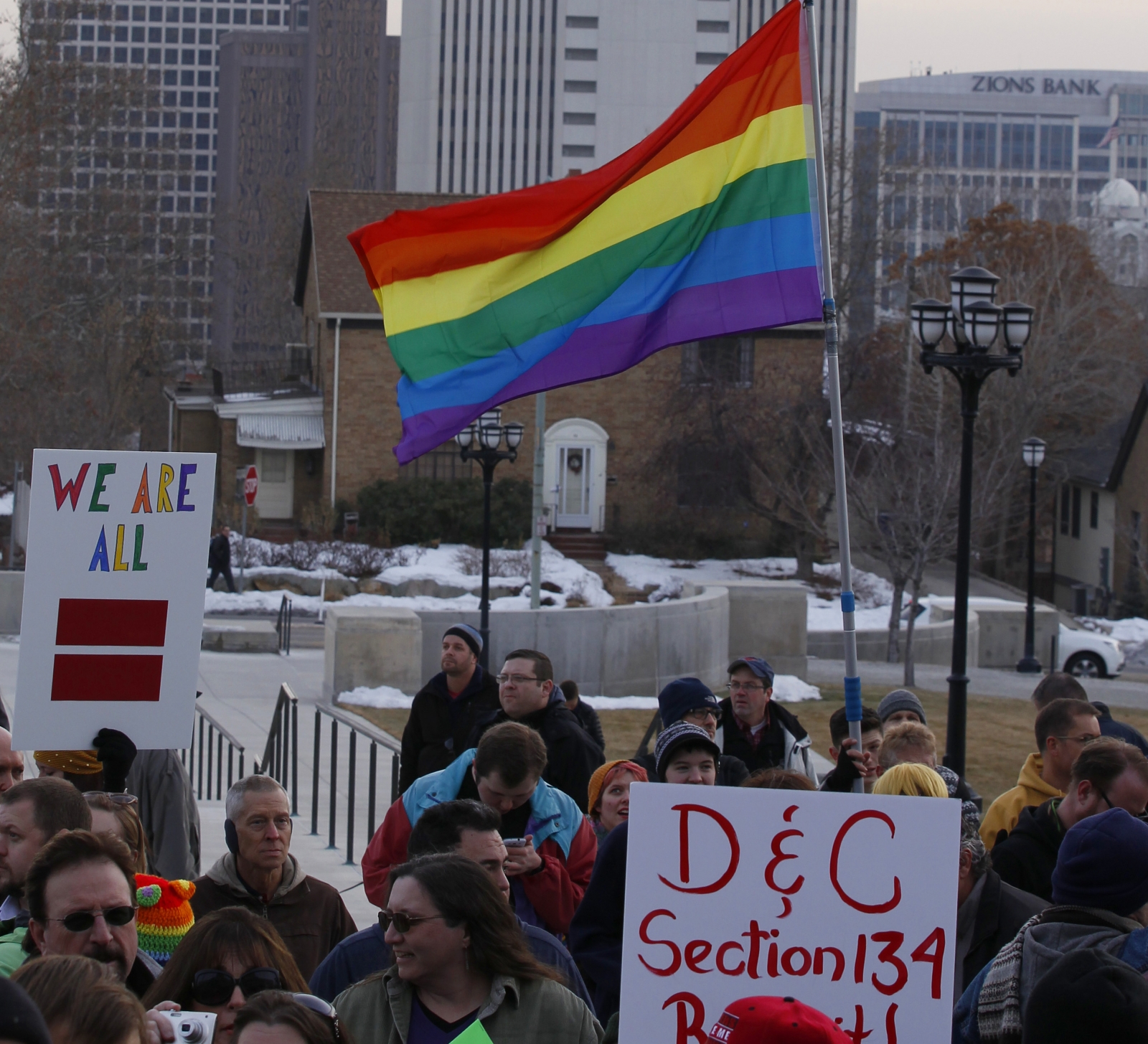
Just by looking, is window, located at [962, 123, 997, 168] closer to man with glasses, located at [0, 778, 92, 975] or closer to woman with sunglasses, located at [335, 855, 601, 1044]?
A: man with glasses, located at [0, 778, 92, 975]

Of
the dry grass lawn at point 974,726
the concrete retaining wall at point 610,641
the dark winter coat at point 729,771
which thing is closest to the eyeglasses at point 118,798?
the dark winter coat at point 729,771

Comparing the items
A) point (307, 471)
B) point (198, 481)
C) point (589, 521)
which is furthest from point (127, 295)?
point (198, 481)

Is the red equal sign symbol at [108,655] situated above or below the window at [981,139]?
below

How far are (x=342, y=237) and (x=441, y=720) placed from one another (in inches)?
1624

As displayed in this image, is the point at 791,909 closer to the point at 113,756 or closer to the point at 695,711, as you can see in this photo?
the point at 695,711

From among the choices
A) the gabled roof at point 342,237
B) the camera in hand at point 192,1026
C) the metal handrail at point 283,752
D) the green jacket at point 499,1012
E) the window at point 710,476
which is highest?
the gabled roof at point 342,237

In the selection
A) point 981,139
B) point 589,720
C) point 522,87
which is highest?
point 981,139

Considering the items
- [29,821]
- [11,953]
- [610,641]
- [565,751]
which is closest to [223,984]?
[11,953]

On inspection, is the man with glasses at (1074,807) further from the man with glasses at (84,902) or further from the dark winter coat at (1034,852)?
the man with glasses at (84,902)

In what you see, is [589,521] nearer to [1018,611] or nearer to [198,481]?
[1018,611]

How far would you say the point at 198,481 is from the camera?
6148 mm

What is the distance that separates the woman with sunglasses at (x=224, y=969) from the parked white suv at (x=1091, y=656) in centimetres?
2689

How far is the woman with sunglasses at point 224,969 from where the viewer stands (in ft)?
11.5

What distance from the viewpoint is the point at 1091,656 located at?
28750mm
